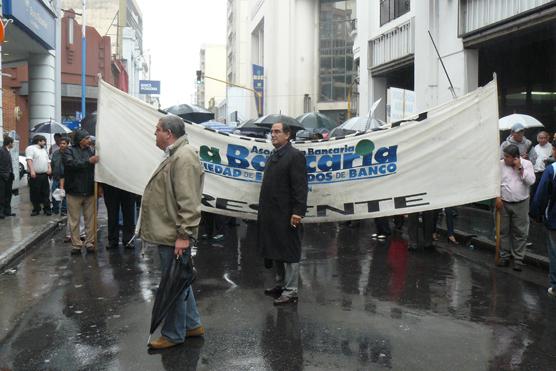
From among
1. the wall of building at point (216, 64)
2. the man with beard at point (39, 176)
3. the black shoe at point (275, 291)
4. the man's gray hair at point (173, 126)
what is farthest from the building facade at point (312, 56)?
the wall of building at point (216, 64)

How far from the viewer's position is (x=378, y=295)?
700 centimetres

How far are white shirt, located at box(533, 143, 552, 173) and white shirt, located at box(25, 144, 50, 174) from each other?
1057cm

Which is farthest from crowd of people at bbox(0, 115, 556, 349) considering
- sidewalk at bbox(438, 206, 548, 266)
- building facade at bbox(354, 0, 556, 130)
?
building facade at bbox(354, 0, 556, 130)

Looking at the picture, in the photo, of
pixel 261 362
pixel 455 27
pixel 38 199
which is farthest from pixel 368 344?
pixel 455 27

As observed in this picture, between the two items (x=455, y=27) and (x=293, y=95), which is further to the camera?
(x=293, y=95)

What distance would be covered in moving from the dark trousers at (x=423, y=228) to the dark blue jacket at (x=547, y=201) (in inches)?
118

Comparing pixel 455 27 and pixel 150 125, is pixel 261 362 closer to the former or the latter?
pixel 150 125

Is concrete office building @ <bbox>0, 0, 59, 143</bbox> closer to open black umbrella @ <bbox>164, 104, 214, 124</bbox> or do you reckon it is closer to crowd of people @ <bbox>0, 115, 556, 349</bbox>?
open black umbrella @ <bbox>164, 104, 214, 124</bbox>

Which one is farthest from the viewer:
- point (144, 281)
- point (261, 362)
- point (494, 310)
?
point (144, 281)

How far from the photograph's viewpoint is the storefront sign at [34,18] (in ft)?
50.1

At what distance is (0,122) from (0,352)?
1074 cm

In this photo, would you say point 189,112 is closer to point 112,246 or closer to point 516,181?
point 112,246

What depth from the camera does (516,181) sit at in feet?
28.2

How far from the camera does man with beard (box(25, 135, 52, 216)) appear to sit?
44.9ft
